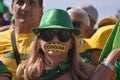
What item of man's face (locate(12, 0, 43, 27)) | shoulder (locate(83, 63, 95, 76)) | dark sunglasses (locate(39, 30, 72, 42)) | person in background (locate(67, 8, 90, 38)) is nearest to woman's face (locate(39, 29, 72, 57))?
dark sunglasses (locate(39, 30, 72, 42))

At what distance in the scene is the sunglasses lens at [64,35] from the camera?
4.26 meters

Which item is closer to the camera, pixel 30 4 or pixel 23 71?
pixel 23 71

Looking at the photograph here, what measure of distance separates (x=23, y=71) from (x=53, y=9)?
0.62m

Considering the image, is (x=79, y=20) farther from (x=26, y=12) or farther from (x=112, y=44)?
(x=112, y=44)

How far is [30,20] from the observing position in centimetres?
530

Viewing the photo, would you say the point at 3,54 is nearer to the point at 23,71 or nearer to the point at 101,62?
the point at 23,71

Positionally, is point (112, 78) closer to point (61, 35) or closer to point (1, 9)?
point (61, 35)

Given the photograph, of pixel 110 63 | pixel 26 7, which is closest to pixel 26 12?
pixel 26 7

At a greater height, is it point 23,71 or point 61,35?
point 61,35

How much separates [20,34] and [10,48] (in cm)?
28

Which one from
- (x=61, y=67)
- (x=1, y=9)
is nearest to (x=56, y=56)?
(x=61, y=67)

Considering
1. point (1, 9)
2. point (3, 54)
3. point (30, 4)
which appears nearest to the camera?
point (3, 54)

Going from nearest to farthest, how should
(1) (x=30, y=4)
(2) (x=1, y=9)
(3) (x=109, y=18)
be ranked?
(1) (x=30, y=4)
(3) (x=109, y=18)
(2) (x=1, y=9)

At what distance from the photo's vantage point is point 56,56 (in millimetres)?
4293
